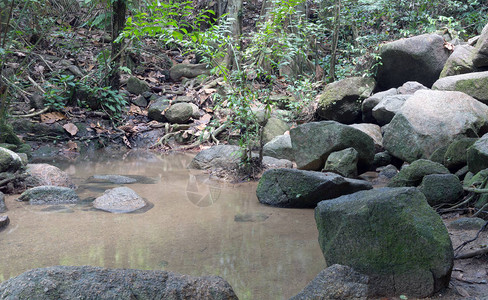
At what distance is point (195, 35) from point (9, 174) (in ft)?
9.85

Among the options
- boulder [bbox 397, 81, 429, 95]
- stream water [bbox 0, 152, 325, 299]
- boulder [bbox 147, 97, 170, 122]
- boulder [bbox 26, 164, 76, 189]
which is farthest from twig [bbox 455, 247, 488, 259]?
boulder [bbox 147, 97, 170, 122]

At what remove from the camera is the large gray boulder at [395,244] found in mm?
2520

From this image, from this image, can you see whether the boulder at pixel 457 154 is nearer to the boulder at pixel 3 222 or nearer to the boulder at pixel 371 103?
the boulder at pixel 371 103

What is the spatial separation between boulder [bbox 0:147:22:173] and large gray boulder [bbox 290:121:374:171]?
382 cm

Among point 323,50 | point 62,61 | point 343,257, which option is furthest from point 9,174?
point 323,50

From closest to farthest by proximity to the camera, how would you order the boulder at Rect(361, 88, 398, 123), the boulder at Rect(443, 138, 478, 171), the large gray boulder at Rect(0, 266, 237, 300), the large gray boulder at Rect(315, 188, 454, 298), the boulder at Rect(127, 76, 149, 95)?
the large gray boulder at Rect(0, 266, 237, 300), the large gray boulder at Rect(315, 188, 454, 298), the boulder at Rect(443, 138, 478, 171), the boulder at Rect(361, 88, 398, 123), the boulder at Rect(127, 76, 149, 95)

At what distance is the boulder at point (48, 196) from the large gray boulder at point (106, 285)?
10.3ft

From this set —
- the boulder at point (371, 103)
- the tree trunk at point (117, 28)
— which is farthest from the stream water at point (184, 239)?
the tree trunk at point (117, 28)

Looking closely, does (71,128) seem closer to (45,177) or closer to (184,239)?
(45,177)

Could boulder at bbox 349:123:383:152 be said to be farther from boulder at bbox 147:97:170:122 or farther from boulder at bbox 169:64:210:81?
boulder at bbox 169:64:210:81

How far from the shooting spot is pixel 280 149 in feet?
24.8

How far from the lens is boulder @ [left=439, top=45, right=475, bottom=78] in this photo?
24.6 feet

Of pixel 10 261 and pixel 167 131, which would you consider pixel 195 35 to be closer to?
pixel 10 261

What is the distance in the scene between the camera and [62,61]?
37.5 feet
